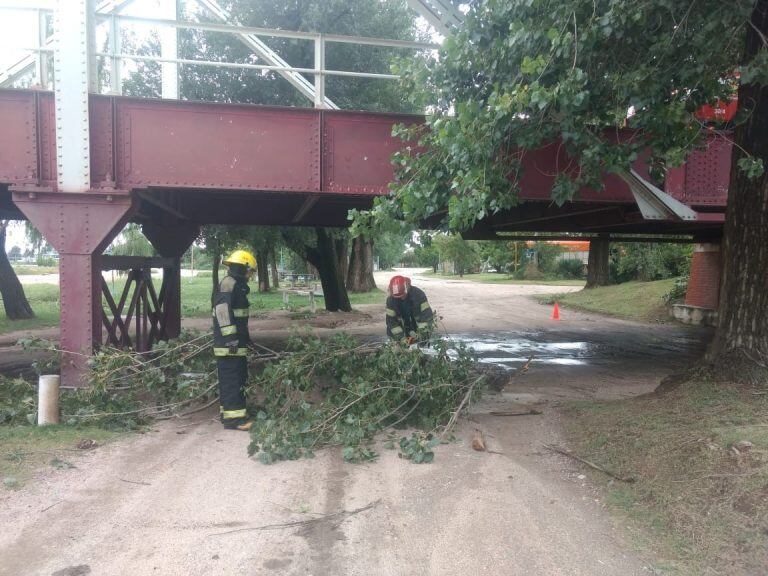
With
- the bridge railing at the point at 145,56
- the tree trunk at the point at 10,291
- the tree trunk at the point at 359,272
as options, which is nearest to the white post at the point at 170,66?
the bridge railing at the point at 145,56

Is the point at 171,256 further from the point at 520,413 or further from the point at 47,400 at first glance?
the point at 520,413

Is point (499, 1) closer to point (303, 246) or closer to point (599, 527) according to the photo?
point (599, 527)

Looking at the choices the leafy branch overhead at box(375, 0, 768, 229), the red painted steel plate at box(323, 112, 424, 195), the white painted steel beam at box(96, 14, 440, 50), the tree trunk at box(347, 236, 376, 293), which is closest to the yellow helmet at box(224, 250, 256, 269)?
the red painted steel plate at box(323, 112, 424, 195)

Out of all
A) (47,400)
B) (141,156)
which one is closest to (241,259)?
(141,156)

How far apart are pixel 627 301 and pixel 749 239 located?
59.2 feet

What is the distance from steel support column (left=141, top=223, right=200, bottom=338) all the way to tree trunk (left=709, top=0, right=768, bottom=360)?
354 inches

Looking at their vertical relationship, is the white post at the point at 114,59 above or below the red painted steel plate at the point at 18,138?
above

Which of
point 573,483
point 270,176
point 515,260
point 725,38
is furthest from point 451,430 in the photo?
point 515,260

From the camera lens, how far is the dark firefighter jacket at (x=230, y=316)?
612cm

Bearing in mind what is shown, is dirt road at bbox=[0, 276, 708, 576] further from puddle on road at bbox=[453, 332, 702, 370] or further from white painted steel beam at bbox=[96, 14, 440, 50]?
puddle on road at bbox=[453, 332, 702, 370]

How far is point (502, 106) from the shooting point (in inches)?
189

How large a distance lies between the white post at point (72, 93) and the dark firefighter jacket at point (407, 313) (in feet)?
14.0

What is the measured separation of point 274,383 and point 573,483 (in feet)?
11.2

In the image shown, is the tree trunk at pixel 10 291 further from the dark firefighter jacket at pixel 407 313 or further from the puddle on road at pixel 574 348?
the dark firefighter jacket at pixel 407 313
